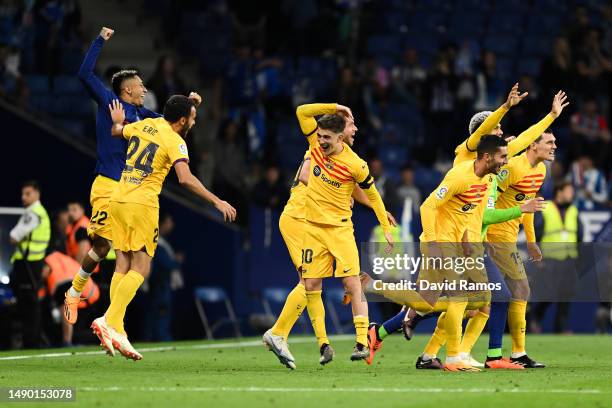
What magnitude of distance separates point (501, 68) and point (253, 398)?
17.8m

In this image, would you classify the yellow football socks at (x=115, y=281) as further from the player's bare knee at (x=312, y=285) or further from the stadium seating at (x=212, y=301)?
the stadium seating at (x=212, y=301)

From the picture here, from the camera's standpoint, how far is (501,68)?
89.7 feet

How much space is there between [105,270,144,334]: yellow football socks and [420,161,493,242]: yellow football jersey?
2.70 metres

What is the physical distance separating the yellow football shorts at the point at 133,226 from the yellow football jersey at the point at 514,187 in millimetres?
3336

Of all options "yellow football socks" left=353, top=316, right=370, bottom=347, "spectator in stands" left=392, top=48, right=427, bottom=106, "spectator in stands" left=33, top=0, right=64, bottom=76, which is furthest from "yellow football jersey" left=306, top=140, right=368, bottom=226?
"spectator in stands" left=392, top=48, right=427, bottom=106

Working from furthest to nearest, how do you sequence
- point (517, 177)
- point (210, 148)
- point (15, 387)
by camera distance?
point (210, 148) → point (517, 177) → point (15, 387)

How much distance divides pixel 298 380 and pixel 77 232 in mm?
8438

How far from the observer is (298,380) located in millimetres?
12133

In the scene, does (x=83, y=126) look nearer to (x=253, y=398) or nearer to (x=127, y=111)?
(x=127, y=111)

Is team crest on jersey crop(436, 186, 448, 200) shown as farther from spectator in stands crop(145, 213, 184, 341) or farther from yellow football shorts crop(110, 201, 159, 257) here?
spectator in stands crop(145, 213, 184, 341)

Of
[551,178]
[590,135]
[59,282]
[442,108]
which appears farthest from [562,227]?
[59,282]

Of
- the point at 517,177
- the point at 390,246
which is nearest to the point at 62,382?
the point at 390,246

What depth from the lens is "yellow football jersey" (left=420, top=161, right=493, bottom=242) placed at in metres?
13.2

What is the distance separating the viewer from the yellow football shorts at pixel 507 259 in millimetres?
14195
